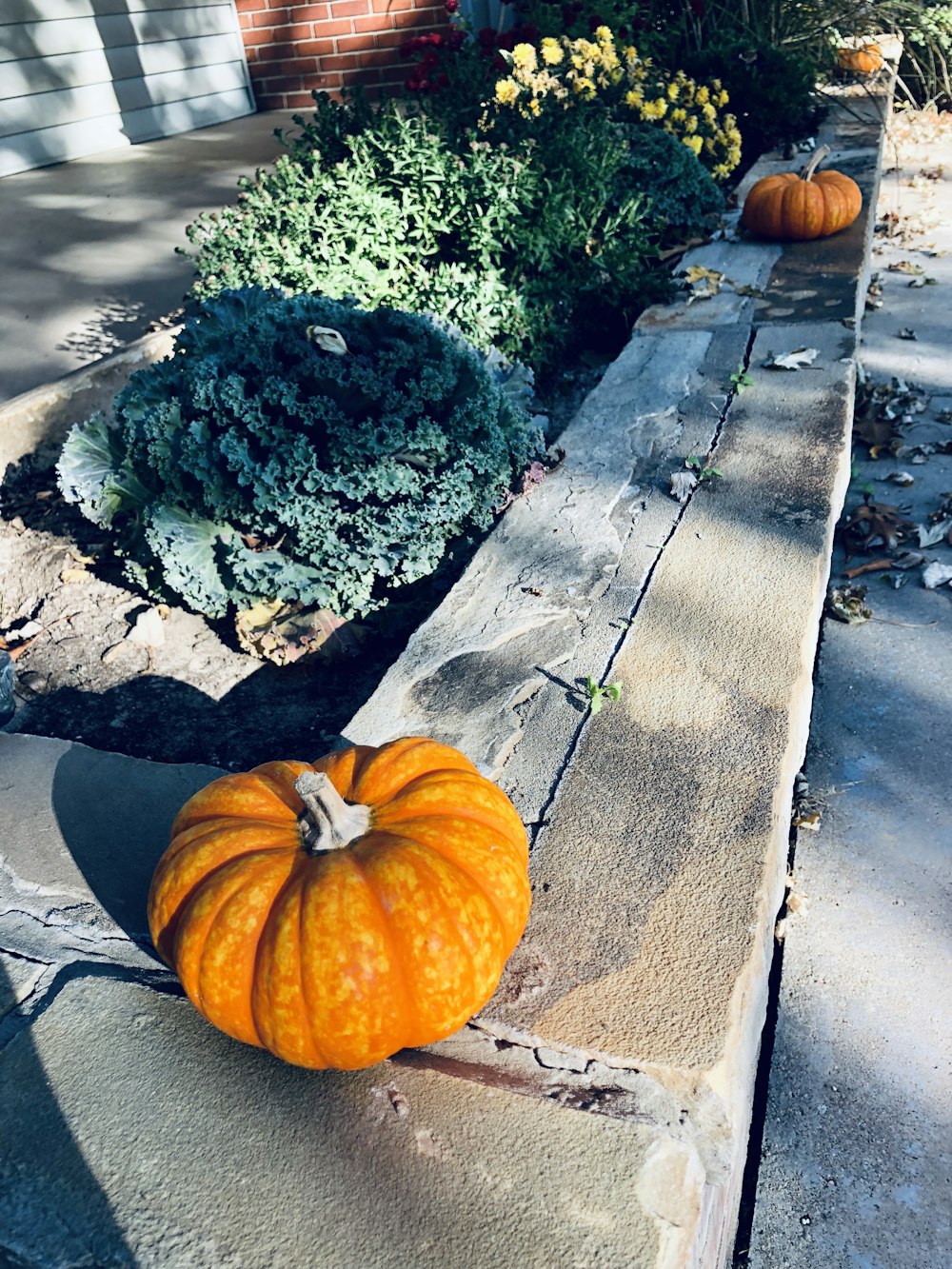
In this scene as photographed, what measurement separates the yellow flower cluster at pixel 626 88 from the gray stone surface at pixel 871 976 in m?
4.22

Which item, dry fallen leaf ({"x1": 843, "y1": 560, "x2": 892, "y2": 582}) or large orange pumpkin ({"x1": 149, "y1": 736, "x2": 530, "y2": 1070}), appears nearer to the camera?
large orange pumpkin ({"x1": 149, "y1": 736, "x2": 530, "y2": 1070})

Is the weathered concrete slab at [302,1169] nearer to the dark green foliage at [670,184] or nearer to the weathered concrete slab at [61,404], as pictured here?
the weathered concrete slab at [61,404]

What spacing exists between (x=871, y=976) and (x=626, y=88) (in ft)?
20.9

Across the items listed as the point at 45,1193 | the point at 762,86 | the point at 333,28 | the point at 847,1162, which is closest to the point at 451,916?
the point at 45,1193

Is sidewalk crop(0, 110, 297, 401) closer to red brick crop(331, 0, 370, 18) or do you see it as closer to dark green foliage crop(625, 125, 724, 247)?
red brick crop(331, 0, 370, 18)

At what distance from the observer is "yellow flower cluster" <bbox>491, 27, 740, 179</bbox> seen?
6.04 m

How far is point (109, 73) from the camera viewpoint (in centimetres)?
827

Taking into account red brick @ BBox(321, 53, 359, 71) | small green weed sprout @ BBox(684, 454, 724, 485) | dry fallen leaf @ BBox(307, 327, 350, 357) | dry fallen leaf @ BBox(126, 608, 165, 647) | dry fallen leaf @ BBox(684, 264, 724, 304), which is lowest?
dry fallen leaf @ BBox(126, 608, 165, 647)

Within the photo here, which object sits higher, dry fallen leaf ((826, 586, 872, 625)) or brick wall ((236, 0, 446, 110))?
brick wall ((236, 0, 446, 110))

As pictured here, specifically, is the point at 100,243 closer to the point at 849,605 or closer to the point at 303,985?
the point at 849,605

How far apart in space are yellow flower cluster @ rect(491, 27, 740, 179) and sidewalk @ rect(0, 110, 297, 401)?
2307 mm

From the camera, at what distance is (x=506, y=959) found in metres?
1.69

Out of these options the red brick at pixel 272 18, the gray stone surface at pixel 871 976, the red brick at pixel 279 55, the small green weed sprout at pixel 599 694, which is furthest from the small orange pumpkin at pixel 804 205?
the red brick at pixel 272 18

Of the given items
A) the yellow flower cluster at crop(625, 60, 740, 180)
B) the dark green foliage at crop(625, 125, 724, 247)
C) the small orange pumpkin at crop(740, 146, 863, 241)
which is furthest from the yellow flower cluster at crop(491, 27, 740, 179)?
the small orange pumpkin at crop(740, 146, 863, 241)
